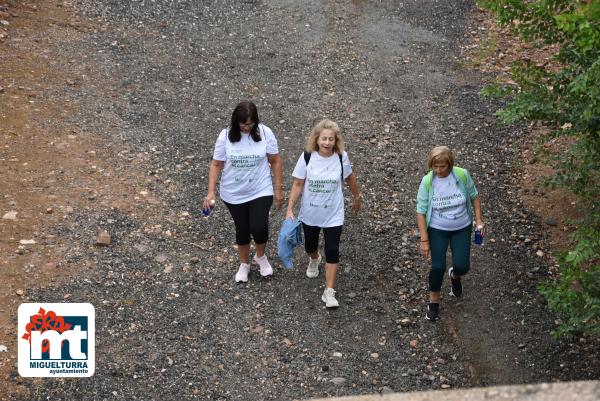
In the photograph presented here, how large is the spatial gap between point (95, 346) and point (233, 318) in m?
1.28

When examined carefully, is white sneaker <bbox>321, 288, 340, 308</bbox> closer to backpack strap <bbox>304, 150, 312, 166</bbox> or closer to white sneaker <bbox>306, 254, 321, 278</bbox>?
white sneaker <bbox>306, 254, 321, 278</bbox>

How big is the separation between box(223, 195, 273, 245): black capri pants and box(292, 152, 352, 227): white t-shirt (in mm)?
396

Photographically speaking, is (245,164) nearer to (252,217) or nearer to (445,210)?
(252,217)

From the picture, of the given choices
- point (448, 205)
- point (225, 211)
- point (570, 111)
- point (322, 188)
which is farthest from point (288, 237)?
point (570, 111)

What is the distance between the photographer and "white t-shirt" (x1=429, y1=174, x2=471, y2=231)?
7137mm

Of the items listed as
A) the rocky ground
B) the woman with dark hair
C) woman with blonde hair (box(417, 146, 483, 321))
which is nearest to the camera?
woman with blonde hair (box(417, 146, 483, 321))

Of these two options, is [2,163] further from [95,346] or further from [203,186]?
[95,346]

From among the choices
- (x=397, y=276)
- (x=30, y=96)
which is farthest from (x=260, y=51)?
(x=397, y=276)

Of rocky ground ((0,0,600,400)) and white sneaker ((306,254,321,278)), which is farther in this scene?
white sneaker ((306,254,321,278))

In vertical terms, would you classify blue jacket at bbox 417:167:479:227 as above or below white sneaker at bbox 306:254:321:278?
above

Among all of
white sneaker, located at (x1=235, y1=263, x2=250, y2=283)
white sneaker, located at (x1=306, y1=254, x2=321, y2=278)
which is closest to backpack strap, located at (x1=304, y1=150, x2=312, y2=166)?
white sneaker, located at (x1=306, y1=254, x2=321, y2=278)

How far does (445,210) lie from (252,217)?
70.4 inches

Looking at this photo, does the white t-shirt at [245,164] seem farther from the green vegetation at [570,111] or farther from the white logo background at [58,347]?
the green vegetation at [570,111]

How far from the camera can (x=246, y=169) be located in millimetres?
7410
